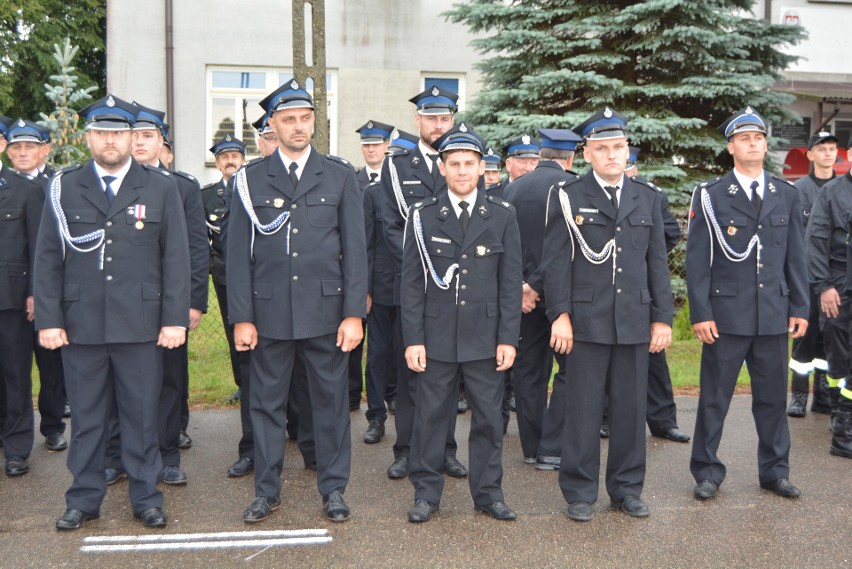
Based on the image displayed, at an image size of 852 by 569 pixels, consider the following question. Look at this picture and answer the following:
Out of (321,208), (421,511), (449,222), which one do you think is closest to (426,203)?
(449,222)

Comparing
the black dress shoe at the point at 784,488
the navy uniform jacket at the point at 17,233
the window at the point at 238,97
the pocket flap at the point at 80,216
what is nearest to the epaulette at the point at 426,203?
the pocket flap at the point at 80,216

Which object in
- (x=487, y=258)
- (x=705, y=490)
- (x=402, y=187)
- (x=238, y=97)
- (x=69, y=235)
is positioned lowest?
(x=705, y=490)

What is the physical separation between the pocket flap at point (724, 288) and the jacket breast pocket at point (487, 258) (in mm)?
1526

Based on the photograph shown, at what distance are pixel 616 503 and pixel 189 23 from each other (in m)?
15.1

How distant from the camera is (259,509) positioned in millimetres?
5312

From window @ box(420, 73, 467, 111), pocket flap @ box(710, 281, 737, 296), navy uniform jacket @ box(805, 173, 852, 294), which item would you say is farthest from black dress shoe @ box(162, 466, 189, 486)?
window @ box(420, 73, 467, 111)

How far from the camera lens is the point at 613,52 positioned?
11.6 meters

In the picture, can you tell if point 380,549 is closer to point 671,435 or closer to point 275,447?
point 275,447

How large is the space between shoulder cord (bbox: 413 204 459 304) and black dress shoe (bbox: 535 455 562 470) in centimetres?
175

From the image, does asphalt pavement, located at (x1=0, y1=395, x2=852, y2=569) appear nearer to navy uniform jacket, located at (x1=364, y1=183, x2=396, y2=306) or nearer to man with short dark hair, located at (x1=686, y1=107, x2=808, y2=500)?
man with short dark hair, located at (x1=686, y1=107, x2=808, y2=500)

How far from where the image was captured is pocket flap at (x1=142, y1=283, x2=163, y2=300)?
528 centimetres

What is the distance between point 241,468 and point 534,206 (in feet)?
9.22

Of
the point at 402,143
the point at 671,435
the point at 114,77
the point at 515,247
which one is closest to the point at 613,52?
the point at 402,143

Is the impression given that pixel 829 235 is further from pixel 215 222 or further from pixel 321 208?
pixel 215 222
